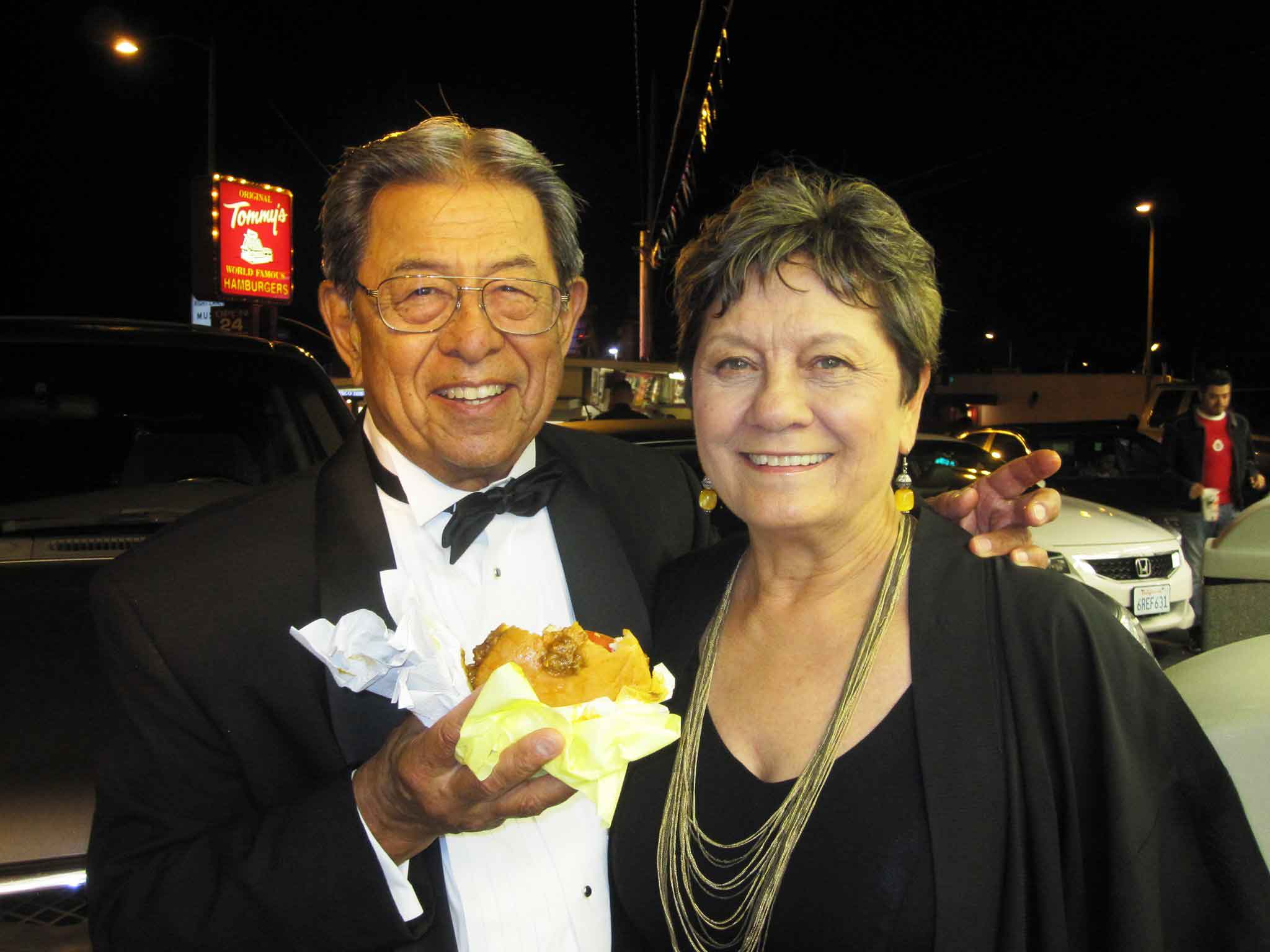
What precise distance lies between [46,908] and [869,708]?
1.65 m

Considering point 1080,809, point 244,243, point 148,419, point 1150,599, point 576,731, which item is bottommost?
point 1150,599

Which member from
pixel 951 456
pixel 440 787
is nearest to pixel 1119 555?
pixel 951 456

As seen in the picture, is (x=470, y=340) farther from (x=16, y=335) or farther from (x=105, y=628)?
(x=16, y=335)

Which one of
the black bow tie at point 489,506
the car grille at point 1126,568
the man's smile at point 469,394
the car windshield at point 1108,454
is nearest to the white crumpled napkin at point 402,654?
the black bow tie at point 489,506

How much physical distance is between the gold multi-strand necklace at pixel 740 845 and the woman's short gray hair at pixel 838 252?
1.52ft

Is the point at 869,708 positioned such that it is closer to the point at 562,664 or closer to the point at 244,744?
the point at 562,664

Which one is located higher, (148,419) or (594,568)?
(148,419)

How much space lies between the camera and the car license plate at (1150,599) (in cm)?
646

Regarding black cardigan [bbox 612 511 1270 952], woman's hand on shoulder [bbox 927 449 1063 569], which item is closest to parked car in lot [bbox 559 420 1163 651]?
woman's hand on shoulder [bbox 927 449 1063 569]

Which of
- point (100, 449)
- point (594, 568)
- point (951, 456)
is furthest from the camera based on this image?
point (951, 456)

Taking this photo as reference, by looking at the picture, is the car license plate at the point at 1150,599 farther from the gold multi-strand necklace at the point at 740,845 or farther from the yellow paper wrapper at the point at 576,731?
the yellow paper wrapper at the point at 576,731

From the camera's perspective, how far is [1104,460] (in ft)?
30.9

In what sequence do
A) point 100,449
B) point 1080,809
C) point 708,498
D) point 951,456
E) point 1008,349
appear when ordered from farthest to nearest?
point 1008,349
point 951,456
point 100,449
point 708,498
point 1080,809

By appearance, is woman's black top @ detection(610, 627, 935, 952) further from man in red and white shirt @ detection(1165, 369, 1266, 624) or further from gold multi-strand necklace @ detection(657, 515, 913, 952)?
man in red and white shirt @ detection(1165, 369, 1266, 624)
